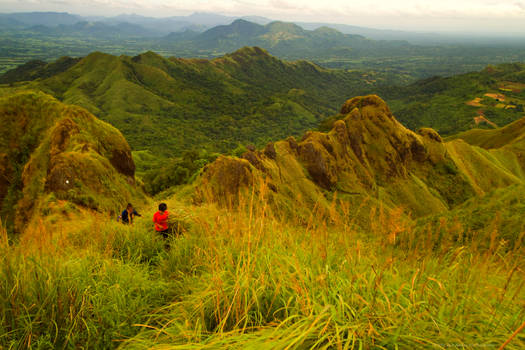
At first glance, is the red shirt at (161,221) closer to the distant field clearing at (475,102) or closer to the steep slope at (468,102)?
the steep slope at (468,102)

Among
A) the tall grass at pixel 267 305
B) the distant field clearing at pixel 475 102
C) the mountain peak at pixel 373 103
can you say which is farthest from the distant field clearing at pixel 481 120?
the tall grass at pixel 267 305

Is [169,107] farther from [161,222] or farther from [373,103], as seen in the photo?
[161,222]

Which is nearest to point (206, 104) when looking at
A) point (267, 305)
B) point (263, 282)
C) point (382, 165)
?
point (382, 165)

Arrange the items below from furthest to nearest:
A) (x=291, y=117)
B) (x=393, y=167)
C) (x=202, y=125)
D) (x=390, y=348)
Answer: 1. (x=291, y=117)
2. (x=202, y=125)
3. (x=393, y=167)
4. (x=390, y=348)

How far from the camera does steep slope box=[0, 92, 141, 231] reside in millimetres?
12445

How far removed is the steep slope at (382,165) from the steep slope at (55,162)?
15045 mm

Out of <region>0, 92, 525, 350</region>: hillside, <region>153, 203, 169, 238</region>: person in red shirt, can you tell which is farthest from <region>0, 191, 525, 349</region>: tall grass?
<region>153, 203, 169, 238</region>: person in red shirt

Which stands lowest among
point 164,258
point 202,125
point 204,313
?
point 202,125

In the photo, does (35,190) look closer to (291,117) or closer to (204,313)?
(204,313)

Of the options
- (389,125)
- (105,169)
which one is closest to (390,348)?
(105,169)

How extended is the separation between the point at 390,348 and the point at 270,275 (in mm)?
1055

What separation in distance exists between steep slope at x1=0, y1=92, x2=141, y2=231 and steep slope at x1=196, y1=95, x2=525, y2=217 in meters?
15.0

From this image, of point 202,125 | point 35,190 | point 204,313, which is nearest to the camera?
point 204,313

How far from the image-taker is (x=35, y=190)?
13680 millimetres
